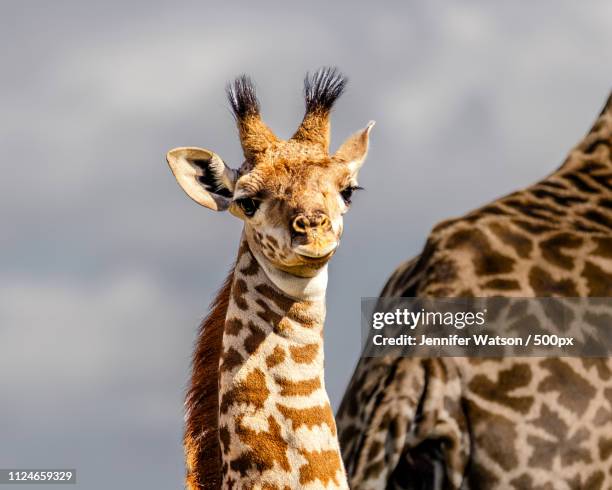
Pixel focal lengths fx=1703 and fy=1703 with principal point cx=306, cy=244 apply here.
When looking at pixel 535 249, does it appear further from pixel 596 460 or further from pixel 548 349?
pixel 596 460

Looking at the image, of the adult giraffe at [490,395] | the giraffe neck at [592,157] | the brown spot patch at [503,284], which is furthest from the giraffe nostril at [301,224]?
the giraffe neck at [592,157]

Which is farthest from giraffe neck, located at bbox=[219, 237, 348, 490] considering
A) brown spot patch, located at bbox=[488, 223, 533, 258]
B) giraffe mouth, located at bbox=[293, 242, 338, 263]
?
brown spot patch, located at bbox=[488, 223, 533, 258]

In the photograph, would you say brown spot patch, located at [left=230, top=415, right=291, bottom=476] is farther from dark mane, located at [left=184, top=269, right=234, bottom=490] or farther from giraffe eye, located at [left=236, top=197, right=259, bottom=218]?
giraffe eye, located at [left=236, top=197, right=259, bottom=218]

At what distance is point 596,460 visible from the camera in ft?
39.8

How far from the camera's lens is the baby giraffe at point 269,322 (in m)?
8.66

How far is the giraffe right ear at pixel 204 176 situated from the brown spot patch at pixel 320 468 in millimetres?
1472

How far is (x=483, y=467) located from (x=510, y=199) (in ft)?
7.75

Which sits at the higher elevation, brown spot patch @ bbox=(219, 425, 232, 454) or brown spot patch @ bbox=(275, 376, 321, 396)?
brown spot patch @ bbox=(275, 376, 321, 396)

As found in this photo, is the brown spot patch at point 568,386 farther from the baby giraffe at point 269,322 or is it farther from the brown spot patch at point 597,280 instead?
the baby giraffe at point 269,322

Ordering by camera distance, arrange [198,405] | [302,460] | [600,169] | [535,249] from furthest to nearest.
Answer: [600,169] → [535,249] → [198,405] → [302,460]

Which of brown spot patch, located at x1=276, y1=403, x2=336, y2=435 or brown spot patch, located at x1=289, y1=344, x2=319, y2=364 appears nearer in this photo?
brown spot patch, located at x1=276, y1=403, x2=336, y2=435

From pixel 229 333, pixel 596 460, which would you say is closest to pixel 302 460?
pixel 229 333

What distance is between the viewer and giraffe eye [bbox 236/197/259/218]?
349 inches

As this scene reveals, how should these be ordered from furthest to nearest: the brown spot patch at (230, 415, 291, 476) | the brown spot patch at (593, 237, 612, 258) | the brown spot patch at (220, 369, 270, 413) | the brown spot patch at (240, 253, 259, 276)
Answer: the brown spot patch at (593, 237, 612, 258)
the brown spot patch at (240, 253, 259, 276)
the brown spot patch at (220, 369, 270, 413)
the brown spot patch at (230, 415, 291, 476)
